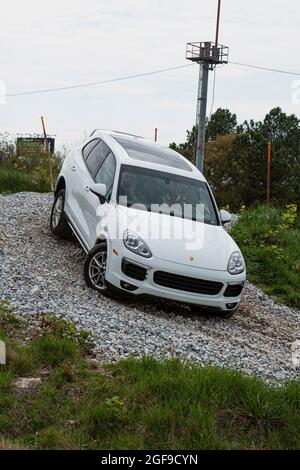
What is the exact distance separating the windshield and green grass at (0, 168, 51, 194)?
757 centimetres

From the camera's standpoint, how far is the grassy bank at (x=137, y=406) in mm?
4848

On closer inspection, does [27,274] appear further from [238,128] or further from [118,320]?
[238,128]

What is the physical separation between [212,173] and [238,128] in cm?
1546

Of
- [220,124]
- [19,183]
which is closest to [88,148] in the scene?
[19,183]

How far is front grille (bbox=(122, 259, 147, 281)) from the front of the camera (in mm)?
8195

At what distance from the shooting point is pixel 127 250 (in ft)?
27.1

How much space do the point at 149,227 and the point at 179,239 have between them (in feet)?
1.31

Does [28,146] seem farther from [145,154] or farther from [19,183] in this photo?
[145,154]

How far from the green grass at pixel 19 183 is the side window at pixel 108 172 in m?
7.06

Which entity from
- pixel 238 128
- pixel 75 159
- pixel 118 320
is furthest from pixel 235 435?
pixel 238 128

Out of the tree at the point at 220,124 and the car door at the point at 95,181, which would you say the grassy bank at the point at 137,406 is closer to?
the car door at the point at 95,181

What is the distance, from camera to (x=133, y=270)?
823cm

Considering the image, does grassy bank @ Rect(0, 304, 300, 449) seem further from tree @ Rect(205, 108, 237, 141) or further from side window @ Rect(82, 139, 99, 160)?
tree @ Rect(205, 108, 237, 141)
